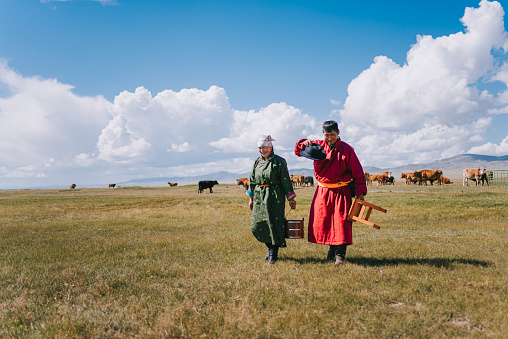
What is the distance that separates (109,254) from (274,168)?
4.73 metres

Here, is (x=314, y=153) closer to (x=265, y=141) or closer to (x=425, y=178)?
(x=265, y=141)

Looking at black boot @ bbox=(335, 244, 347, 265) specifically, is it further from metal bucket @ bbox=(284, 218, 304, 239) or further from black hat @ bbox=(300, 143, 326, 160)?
black hat @ bbox=(300, 143, 326, 160)

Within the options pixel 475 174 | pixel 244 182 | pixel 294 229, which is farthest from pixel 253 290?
pixel 244 182

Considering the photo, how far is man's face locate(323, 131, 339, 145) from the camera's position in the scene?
Answer: 6.28 metres

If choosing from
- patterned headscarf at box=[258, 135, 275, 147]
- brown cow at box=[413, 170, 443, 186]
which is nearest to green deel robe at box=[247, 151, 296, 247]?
patterned headscarf at box=[258, 135, 275, 147]

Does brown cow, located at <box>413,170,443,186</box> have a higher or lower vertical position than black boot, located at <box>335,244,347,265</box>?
higher

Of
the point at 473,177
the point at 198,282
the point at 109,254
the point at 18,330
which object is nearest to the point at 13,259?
the point at 109,254

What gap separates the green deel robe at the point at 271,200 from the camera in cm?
648

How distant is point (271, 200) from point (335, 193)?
1322 mm

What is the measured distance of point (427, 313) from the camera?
3883 millimetres

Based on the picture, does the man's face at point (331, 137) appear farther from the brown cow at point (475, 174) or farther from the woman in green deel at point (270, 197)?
the brown cow at point (475, 174)

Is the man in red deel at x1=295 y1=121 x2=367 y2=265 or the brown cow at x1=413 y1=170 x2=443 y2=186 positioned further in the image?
the brown cow at x1=413 y1=170 x2=443 y2=186

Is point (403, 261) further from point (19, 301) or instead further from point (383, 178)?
point (383, 178)

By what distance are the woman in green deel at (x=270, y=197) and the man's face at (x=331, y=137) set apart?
1049 mm
